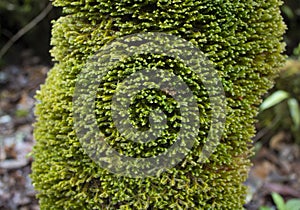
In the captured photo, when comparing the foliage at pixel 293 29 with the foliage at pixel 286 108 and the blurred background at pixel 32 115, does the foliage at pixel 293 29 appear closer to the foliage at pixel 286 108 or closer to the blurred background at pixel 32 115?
the blurred background at pixel 32 115

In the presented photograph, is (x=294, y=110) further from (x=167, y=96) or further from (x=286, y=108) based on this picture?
(x=167, y=96)

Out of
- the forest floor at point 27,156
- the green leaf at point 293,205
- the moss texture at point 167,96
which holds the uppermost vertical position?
the moss texture at point 167,96

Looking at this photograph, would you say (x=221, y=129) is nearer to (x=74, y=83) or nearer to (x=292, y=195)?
(x=74, y=83)

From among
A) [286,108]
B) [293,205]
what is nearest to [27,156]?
[293,205]

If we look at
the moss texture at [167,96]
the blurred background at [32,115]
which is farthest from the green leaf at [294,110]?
the moss texture at [167,96]

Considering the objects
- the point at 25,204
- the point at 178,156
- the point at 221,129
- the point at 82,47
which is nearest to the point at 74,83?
the point at 82,47

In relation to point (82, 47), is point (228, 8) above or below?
above

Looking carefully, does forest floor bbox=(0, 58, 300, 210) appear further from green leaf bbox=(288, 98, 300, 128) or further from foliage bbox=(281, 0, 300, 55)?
foliage bbox=(281, 0, 300, 55)
